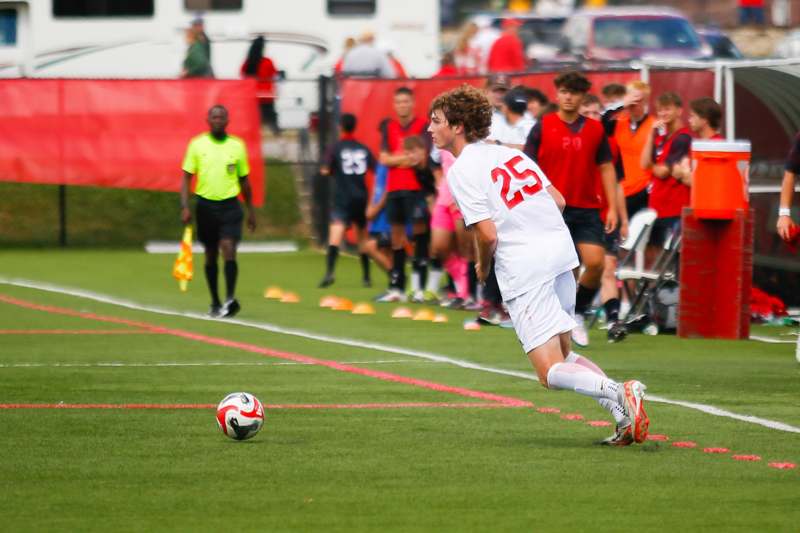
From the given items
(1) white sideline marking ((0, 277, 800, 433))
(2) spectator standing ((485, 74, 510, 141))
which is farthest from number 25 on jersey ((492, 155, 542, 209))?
(2) spectator standing ((485, 74, 510, 141))

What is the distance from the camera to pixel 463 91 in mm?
9148

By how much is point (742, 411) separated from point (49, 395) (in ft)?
14.4

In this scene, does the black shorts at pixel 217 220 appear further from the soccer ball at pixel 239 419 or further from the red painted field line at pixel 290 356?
the soccer ball at pixel 239 419

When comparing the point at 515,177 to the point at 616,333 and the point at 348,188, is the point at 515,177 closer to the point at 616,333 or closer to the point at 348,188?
the point at 616,333

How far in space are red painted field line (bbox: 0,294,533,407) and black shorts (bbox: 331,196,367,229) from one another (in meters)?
3.97

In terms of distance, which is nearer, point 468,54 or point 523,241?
point 523,241

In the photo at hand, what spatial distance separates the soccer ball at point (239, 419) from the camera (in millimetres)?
9523

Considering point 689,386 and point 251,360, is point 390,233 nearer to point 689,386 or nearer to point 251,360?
point 251,360

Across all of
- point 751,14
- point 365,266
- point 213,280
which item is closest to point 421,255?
point 365,266

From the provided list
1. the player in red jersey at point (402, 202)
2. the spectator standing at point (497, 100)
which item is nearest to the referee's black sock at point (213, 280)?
the player in red jersey at point (402, 202)

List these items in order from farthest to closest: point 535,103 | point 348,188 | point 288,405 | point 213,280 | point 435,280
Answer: point 348,188, point 435,280, point 535,103, point 213,280, point 288,405

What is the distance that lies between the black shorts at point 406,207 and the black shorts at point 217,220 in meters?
2.20

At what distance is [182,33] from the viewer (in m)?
31.9

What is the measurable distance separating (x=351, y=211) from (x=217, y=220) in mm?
3831
